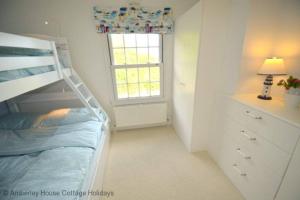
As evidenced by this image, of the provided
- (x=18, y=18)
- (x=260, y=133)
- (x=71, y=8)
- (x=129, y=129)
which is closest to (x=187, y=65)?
(x=260, y=133)

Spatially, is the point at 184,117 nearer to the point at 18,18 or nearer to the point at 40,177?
the point at 40,177

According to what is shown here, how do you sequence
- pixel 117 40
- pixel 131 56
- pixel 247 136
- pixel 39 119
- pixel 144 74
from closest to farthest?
pixel 247 136, pixel 39 119, pixel 117 40, pixel 131 56, pixel 144 74

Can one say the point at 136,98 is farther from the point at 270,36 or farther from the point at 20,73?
the point at 270,36

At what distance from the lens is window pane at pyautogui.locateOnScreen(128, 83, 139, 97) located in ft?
8.08

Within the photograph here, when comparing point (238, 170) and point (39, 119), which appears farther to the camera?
point (39, 119)

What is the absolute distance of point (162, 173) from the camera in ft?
5.48

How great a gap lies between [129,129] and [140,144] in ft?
1.67

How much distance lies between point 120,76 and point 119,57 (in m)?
0.32


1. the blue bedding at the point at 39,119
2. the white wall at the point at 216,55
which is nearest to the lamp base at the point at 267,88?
the white wall at the point at 216,55

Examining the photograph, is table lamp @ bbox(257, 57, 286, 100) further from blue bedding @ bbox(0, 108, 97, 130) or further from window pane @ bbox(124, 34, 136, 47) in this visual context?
blue bedding @ bbox(0, 108, 97, 130)

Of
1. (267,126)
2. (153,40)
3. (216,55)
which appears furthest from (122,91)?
(267,126)

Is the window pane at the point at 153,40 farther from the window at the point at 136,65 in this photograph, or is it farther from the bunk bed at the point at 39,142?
the bunk bed at the point at 39,142

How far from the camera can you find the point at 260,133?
1163 mm

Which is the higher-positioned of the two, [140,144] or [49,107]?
[49,107]
